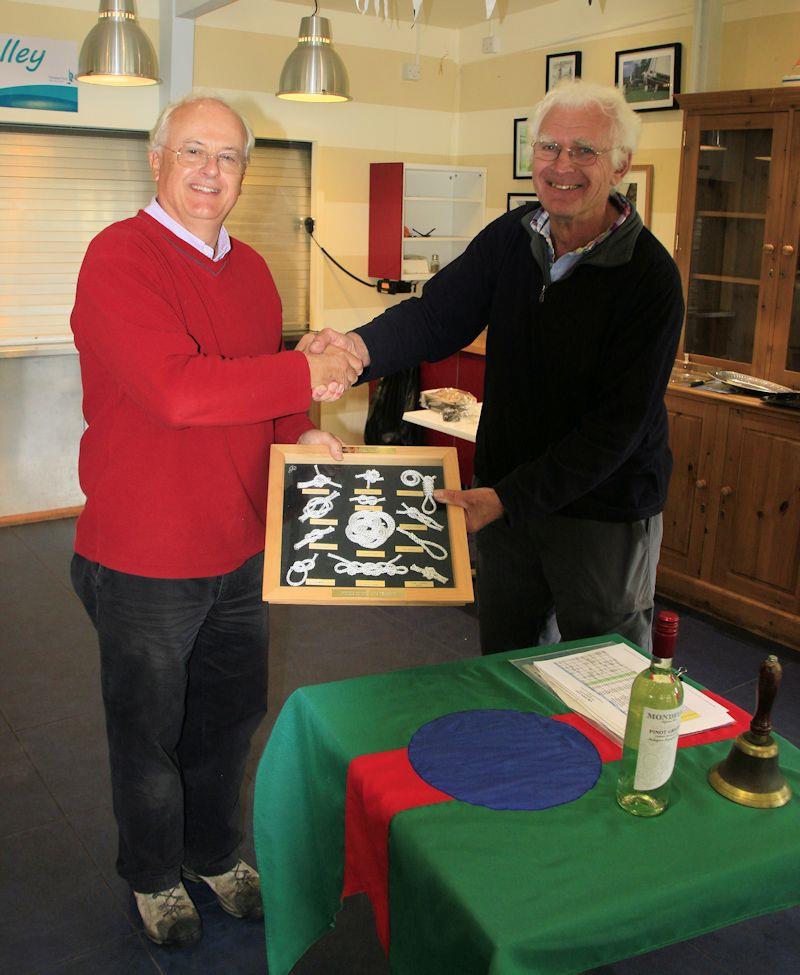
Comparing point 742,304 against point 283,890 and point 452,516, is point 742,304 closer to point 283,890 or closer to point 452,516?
point 452,516

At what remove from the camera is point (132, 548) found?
1.95 meters

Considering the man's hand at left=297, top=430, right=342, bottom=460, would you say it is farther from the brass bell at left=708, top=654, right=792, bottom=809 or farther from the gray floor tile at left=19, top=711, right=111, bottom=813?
the gray floor tile at left=19, top=711, right=111, bottom=813

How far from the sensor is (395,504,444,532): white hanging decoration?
2020 mm

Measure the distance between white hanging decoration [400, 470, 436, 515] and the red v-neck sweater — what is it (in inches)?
11.2

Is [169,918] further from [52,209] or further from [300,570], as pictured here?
[52,209]

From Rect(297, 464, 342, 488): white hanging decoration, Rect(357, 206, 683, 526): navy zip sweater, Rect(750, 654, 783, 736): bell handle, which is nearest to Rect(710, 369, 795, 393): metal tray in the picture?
Rect(357, 206, 683, 526): navy zip sweater

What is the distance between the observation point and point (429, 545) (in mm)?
1982

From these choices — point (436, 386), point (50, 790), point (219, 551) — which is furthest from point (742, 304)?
point (50, 790)

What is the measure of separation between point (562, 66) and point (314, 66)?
6.57ft

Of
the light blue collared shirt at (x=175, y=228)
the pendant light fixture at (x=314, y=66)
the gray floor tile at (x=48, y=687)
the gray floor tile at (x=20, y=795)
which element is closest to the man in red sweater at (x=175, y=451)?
the light blue collared shirt at (x=175, y=228)

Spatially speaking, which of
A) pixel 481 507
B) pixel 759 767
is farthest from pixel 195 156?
pixel 759 767

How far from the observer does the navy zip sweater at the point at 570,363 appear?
2.09m

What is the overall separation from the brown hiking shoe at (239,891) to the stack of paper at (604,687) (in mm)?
1039

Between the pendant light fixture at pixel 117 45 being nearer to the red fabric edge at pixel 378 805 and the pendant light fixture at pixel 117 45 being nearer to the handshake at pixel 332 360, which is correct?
the handshake at pixel 332 360
